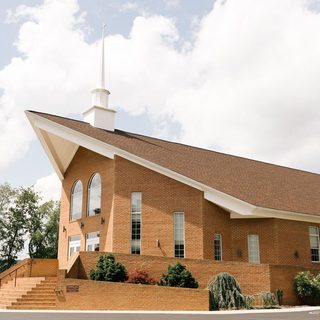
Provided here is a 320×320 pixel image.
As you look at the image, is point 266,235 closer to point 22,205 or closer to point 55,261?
point 55,261

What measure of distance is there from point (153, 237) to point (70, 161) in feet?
30.2

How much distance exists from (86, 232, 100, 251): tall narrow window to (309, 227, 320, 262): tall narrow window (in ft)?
39.1

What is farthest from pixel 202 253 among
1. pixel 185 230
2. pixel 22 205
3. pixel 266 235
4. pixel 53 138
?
pixel 22 205

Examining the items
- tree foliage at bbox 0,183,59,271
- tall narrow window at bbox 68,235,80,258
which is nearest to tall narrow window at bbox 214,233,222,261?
tall narrow window at bbox 68,235,80,258

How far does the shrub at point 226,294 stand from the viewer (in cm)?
1884

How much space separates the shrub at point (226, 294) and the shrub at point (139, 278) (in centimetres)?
255

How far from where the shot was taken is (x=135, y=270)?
20531 millimetres

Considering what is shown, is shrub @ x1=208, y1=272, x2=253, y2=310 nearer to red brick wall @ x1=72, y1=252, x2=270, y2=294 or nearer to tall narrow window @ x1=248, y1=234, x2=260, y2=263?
red brick wall @ x1=72, y1=252, x2=270, y2=294

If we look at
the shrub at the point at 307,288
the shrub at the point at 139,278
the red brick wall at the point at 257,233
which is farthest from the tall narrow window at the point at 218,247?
the shrub at the point at 139,278

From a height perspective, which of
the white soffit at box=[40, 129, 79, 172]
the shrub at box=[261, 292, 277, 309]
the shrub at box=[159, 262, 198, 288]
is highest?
the white soffit at box=[40, 129, 79, 172]

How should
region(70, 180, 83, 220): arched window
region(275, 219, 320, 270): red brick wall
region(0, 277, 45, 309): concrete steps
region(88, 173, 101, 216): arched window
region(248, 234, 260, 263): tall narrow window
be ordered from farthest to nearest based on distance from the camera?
region(70, 180, 83, 220): arched window → region(88, 173, 101, 216): arched window → region(248, 234, 260, 263): tall narrow window → region(275, 219, 320, 270): red brick wall → region(0, 277, 45, 309): concrete steps

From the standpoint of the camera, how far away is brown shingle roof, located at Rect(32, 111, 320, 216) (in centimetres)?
2558

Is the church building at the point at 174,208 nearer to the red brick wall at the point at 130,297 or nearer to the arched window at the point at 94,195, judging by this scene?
the arched window at the point at 94,195

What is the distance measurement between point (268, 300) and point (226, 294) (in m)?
2.27
